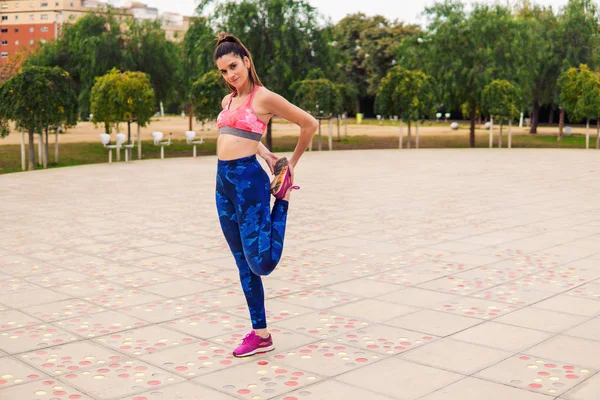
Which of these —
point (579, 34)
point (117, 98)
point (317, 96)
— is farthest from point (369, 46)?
point (117, 98)

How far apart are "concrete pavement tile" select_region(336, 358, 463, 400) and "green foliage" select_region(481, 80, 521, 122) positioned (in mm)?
27913

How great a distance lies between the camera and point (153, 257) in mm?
8344

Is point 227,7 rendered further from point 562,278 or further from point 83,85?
point 562,278

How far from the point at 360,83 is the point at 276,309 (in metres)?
60.6

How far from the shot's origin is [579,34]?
37.3 metres

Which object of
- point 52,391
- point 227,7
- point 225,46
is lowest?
point 52,391

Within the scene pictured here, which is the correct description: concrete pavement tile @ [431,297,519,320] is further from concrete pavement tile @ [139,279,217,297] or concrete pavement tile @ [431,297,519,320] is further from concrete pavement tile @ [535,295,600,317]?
concrete pavement tile @ [139,279,217,297]

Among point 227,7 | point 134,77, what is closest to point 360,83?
point 227,7

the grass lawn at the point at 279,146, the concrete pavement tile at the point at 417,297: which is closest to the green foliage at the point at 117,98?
the grass lawn at the point at 279,146

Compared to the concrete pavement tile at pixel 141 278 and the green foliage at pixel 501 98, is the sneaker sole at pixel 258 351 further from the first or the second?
the green foliage at pixel 501 98

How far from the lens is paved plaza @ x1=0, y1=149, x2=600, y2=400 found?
4488 millimetres

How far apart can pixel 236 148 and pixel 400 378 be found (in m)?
1.67

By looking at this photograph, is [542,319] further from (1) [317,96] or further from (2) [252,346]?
(1) [317,96]

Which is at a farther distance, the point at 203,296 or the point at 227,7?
the point at 227,7
